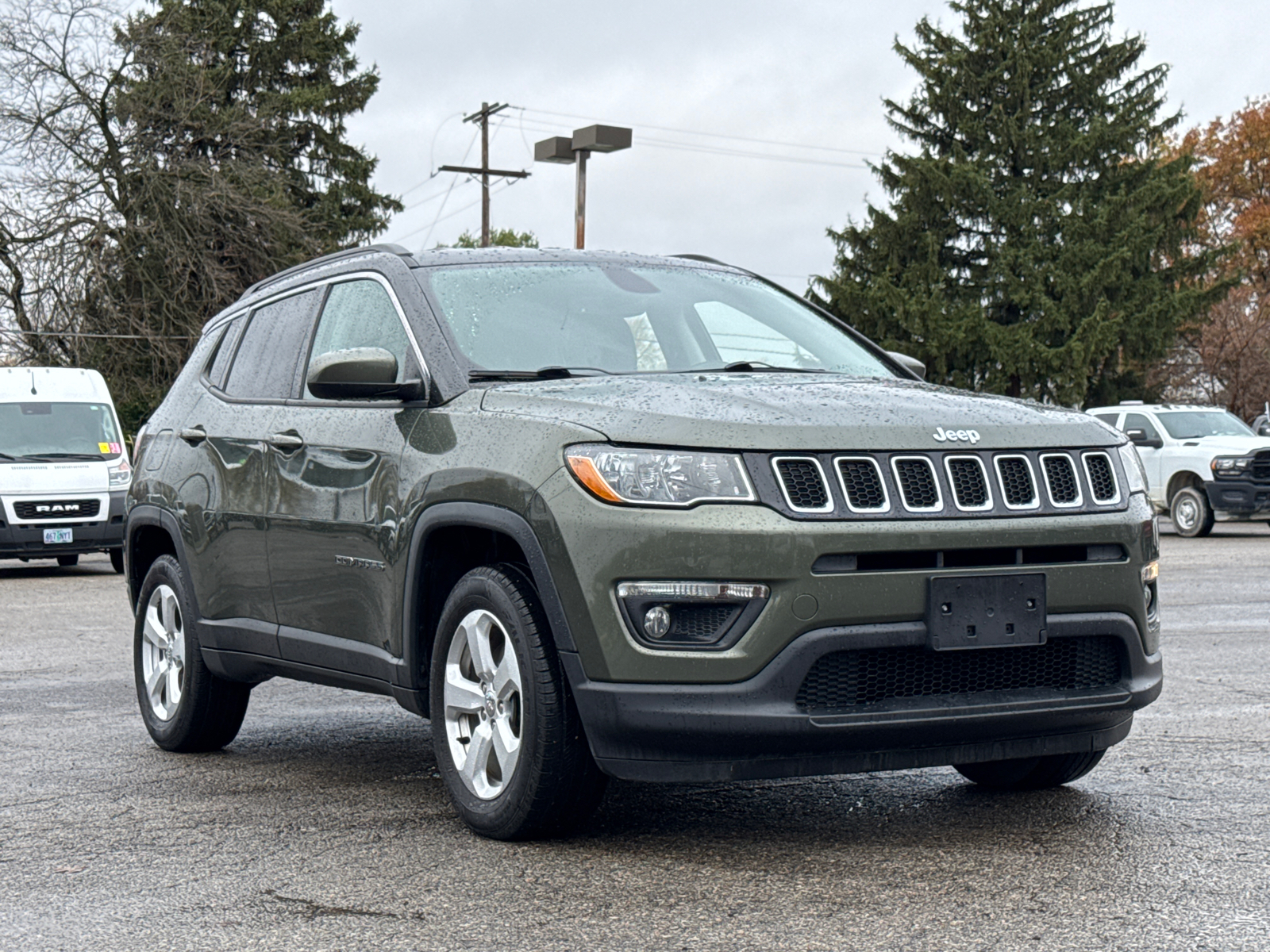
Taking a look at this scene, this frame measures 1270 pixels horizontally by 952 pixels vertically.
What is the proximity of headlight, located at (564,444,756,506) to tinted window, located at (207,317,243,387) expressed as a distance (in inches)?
111

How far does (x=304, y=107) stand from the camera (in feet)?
158

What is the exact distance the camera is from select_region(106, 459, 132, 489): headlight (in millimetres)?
18250

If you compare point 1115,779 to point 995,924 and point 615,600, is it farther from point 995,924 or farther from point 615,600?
point 615,600

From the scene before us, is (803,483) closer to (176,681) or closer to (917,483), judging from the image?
(917,483)

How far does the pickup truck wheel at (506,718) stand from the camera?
4496 mm

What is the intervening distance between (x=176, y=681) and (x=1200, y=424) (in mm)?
19296

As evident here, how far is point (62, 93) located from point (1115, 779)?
36648mm

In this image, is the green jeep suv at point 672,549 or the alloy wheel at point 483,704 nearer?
the green jeep suv at point 672,549

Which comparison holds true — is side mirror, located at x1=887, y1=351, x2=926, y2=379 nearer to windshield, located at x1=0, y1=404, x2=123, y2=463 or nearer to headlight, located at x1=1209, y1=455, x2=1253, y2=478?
windshield, located at x1=0, y1=404, x2=123, y2=463

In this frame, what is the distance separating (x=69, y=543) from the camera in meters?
17.7

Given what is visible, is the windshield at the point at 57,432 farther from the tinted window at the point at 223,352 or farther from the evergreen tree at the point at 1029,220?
the evergreen tree at the point at 1029,220

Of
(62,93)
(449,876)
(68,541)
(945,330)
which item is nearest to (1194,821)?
(449,876)

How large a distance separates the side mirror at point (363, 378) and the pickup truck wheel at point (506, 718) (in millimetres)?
683

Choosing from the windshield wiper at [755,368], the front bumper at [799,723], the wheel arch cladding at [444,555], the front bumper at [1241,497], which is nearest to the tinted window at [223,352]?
the wheel arch cladding at [444,555]
